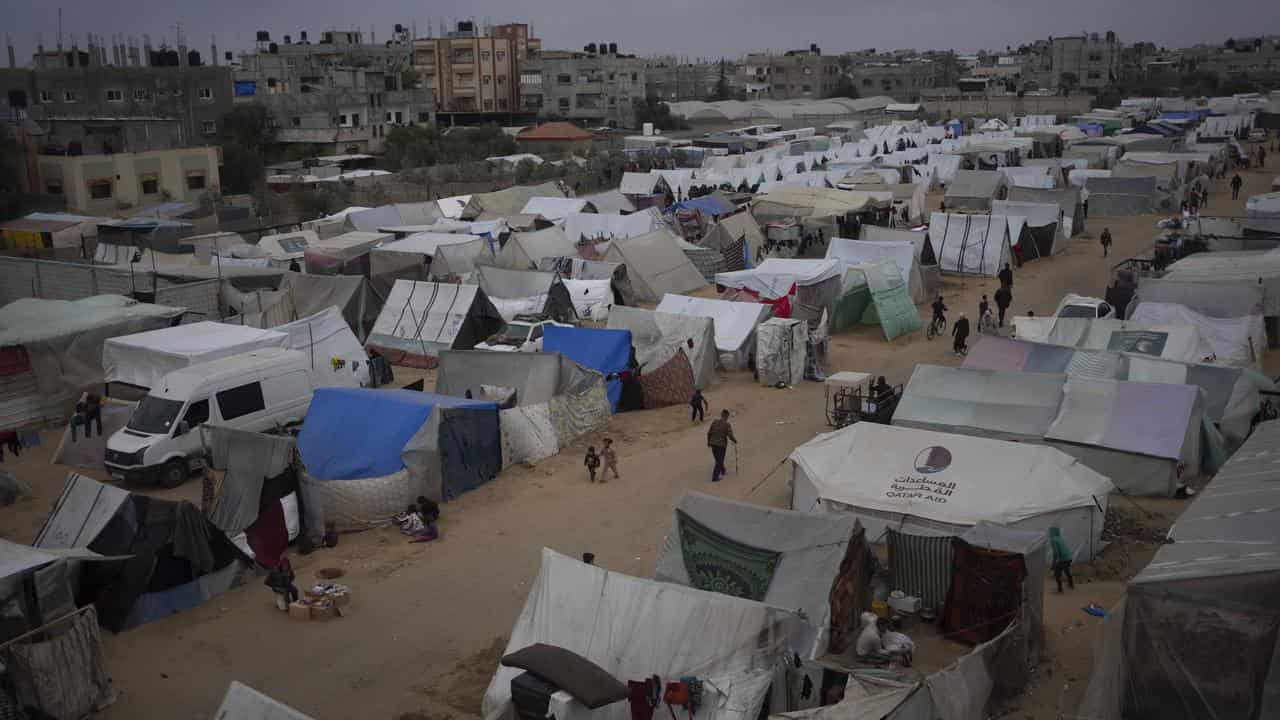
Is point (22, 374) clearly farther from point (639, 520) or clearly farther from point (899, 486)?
point (899, 486)

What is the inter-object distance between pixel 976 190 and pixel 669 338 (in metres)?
24.3

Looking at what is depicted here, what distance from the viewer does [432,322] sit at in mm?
20797

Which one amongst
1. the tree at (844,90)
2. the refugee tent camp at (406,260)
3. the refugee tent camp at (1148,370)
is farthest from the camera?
the tree at (844,90)

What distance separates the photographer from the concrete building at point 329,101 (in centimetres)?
5809

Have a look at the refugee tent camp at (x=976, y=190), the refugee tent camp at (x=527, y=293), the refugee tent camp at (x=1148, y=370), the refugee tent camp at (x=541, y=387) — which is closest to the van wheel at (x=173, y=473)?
the refugee tent camp at (x=541, y=387)

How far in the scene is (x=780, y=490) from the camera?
13.8 m

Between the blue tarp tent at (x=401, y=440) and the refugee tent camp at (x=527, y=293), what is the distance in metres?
7.18

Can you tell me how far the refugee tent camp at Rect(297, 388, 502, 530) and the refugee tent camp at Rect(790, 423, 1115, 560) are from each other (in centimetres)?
414

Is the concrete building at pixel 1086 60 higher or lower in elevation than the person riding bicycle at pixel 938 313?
higher

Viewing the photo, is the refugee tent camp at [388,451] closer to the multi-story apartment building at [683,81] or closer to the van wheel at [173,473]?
the van wheel at [173,473]

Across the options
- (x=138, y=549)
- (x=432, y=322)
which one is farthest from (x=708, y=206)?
(x=138, y=549)

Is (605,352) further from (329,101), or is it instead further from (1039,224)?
(329,101)

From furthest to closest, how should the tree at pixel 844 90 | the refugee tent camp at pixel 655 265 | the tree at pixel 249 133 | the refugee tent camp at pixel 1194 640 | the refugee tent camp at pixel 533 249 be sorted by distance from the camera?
the tree at pixel 844 90 → the tree at pixel 249 133 → the refugee tent camp at pixel 533 249 → the refugee tent camp at pixel 655 265 → the refugee tent camp at pixel 1194 640

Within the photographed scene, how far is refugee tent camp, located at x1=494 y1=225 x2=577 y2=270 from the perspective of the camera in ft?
86.1
